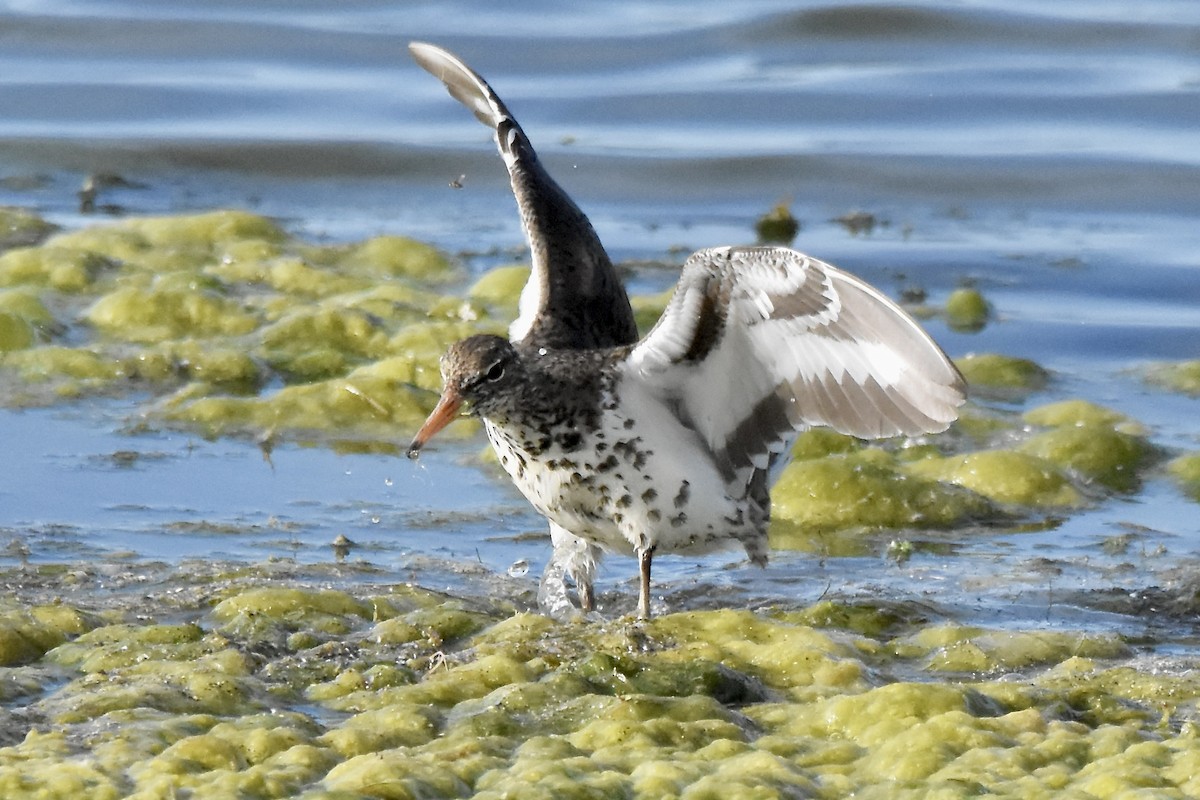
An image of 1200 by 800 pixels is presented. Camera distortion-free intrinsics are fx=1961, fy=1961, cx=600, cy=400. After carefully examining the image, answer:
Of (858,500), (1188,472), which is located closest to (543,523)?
(858,500)

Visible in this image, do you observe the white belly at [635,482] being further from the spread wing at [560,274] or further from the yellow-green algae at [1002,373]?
the yellow-green algae at [1002,373]

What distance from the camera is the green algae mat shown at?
377cm

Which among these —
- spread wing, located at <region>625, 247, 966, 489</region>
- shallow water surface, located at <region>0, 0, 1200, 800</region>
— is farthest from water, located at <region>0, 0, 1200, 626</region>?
spread wing, located at <region>625, 247, 966, 489</region>

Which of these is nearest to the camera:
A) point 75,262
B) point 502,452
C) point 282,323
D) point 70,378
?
point 502,452

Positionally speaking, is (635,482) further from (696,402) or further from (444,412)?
(444,412)

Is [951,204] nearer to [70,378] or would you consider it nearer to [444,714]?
[70,378]

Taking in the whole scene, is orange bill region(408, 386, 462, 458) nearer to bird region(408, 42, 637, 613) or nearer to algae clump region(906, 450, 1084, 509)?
bird region(408, 42, 637, 613)

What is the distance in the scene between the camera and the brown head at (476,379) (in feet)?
15.8

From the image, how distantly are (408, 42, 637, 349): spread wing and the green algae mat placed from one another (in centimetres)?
75

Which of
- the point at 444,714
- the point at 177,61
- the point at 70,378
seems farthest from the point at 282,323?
the point at 177,61

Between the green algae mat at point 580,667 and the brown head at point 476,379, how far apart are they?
0.49 meters

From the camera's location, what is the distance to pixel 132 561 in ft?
17.2

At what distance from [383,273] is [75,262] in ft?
4.20

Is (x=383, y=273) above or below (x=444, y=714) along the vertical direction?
above
